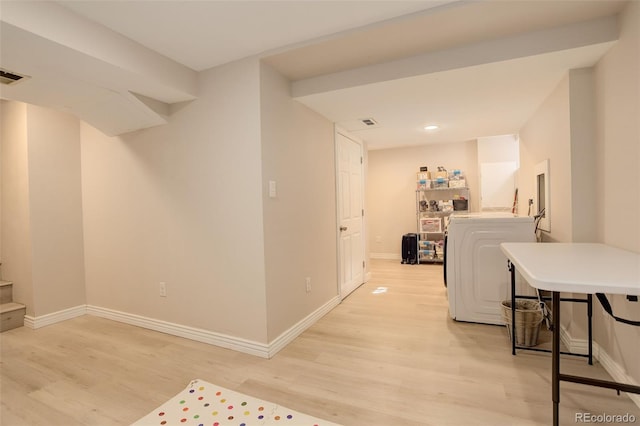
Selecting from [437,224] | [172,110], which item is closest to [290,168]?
[172,110]

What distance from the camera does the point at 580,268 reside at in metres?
1.47

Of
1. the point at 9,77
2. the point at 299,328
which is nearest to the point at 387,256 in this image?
the point at 299,328

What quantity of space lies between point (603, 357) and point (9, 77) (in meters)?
4.30

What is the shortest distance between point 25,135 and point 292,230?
2835 millimetres

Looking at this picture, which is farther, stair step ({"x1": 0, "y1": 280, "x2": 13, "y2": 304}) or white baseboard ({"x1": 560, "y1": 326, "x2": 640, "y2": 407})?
stair step ({"x1": 0, "y1": 280, "x2": 13, "y2": 304})

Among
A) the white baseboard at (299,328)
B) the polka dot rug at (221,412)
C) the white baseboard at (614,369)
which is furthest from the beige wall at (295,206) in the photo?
the white baseboard at (614,369)

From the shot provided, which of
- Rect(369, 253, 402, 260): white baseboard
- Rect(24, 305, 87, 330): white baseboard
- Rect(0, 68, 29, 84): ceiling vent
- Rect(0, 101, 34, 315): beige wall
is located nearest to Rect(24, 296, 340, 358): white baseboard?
Rect(24, 305, 87, 330): white baseboard

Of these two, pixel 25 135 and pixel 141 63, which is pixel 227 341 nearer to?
pixel 141 63

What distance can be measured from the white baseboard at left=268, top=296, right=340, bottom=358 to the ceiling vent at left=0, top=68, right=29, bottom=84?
2.46m

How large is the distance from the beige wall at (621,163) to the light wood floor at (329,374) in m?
0.29

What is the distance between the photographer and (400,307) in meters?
3.52

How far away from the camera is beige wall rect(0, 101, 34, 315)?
3223mm

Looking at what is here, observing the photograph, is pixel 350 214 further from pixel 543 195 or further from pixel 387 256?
pixel 387 256

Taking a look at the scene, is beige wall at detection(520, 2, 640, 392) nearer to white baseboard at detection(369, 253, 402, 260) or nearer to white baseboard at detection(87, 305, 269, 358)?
white baseboard at detection(87, 305, 269, 358)
